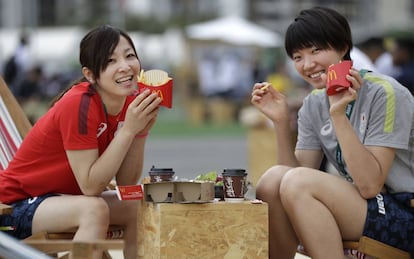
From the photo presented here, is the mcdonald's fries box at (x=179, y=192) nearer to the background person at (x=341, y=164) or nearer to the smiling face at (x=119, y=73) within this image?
the background person at (x=341, y=164)

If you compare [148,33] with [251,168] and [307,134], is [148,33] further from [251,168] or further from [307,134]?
[307,134]

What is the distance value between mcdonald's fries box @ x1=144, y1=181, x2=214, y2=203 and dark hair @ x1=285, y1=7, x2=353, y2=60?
806mm

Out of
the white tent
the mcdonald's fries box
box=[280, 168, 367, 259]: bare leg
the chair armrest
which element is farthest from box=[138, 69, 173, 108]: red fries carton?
the white tent

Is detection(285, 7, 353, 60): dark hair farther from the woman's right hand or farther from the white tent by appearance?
the white tent

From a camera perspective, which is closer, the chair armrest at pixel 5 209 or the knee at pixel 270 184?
the chair armrest at pixel 5 209

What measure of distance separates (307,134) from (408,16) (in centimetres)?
5568

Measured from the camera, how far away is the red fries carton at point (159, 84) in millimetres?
4281

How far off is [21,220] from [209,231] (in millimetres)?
814

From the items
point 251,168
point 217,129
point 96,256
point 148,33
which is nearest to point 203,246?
point 96,256

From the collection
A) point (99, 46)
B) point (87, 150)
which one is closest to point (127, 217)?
point (87, 150)

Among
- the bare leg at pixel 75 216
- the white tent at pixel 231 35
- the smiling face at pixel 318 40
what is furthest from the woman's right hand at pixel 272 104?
the white tent at pixel 231 35

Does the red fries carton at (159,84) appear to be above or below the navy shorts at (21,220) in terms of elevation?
above

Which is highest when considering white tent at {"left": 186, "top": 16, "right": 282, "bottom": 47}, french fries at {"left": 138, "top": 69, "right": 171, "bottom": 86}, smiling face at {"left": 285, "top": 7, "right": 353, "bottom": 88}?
smiling face at {"left": 285, "top": 7, "right": 353, "bottom": 88}

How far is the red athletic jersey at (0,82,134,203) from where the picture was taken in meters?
4.34
